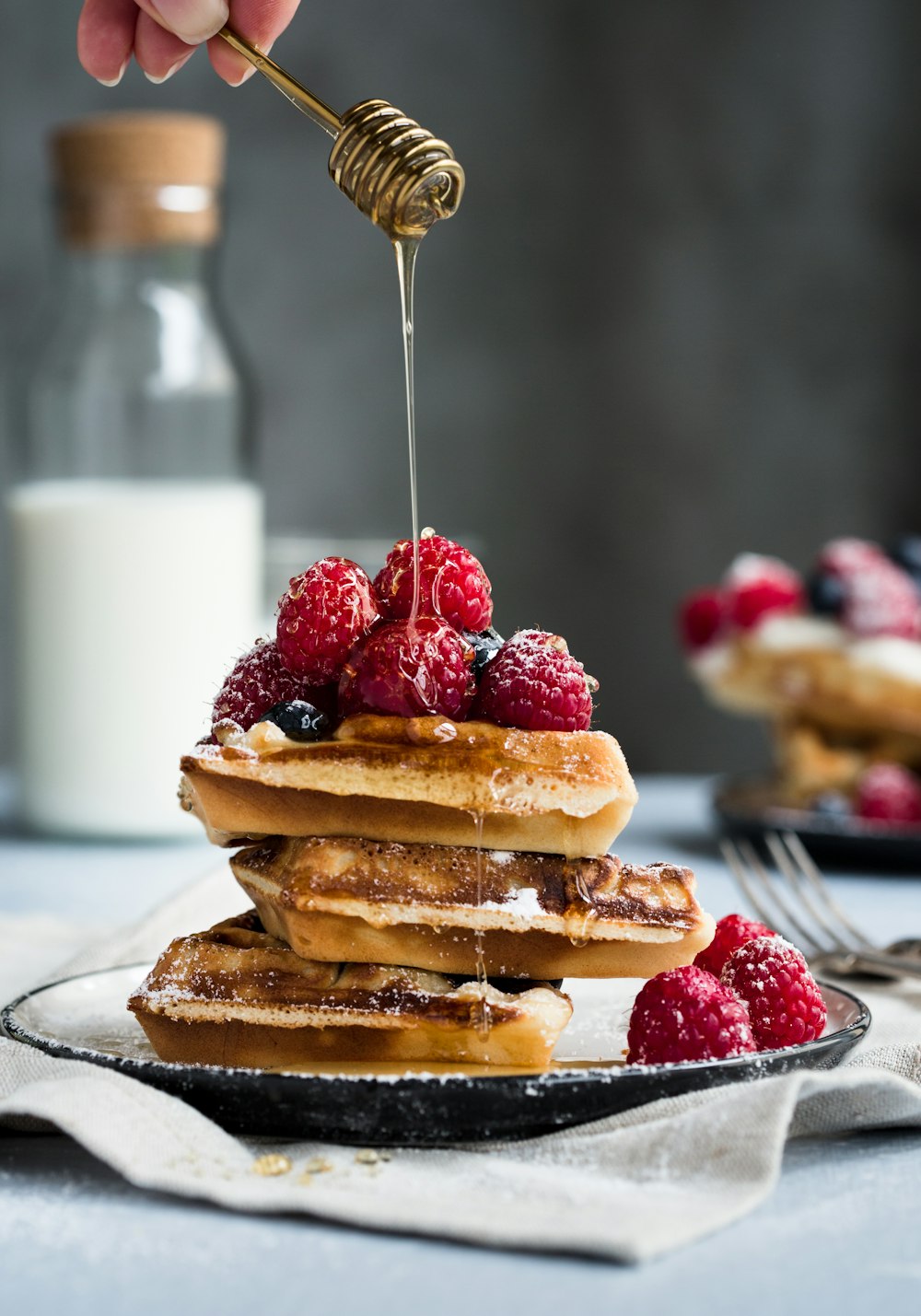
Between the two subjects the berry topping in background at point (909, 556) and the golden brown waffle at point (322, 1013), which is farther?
the berry topping in background at point (909, 556)

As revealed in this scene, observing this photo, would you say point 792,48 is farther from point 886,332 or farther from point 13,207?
point 13,207

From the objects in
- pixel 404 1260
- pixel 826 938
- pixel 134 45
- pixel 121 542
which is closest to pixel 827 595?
pixel 826 938

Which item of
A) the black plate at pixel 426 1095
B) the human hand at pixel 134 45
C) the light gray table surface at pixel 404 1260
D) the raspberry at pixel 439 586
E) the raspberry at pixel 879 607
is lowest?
the light gray table surface at pixel 404 1260

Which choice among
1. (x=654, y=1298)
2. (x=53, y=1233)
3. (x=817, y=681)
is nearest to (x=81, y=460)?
(x=817, y=681)

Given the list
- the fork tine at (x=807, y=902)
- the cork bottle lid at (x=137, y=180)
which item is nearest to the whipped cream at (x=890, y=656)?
the fork tine at (x=807, y=902)

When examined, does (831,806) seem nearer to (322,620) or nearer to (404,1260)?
(322,620)

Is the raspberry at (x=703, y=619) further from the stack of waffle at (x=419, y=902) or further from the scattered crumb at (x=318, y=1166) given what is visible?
the scattered crumb at (x=318, y=1166)

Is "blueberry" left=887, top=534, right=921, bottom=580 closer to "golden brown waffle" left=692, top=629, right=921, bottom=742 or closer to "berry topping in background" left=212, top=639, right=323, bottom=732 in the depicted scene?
"golden brown waffle" left=692, top=629, right=921, bottom=742
